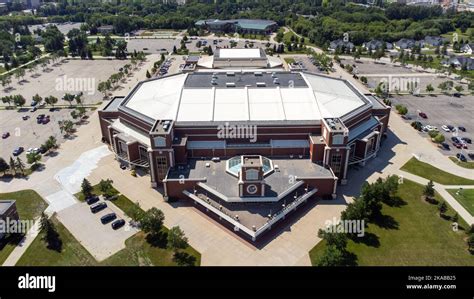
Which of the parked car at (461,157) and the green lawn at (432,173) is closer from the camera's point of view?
the green lawn at (432,173)

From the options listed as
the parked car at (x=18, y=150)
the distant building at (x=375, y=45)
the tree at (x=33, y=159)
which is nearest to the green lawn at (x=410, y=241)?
the tree at (x=33, y=159)

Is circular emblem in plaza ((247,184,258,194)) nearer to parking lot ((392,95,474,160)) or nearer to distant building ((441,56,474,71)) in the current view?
parking lot ((392,95,474,160))

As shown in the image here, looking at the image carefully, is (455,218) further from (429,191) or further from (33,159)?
(33,159)

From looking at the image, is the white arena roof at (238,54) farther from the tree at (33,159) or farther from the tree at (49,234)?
the tree at (49,234)

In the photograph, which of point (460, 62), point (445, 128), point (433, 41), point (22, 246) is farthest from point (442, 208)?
point (433, 41)

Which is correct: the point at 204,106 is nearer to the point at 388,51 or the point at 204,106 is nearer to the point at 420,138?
the point at 420,138

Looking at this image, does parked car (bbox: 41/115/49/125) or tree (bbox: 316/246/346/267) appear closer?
tree (bbox: 316/246/346/267)

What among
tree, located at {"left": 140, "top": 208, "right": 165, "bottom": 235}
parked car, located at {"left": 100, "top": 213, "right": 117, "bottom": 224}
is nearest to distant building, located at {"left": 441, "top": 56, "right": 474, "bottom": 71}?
tree, located at {"left": 140, "top": 208, "right": 165, "bottom": 235}
